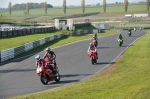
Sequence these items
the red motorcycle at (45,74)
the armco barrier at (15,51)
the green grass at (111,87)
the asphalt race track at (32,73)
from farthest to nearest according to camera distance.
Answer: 1. the armco barrier at (15,51)
2. the red motorcycle at (45,74)
3. the asphalt race track at (32,73)
4. the green grass at (111,87)

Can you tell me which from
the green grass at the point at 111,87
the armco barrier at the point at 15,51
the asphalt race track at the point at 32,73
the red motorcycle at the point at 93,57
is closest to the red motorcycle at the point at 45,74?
the asphalt race track at the point at 32,73

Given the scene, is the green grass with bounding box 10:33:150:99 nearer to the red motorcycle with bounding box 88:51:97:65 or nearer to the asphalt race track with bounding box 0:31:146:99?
the asphalt race track with bounding box 0:31:146:99

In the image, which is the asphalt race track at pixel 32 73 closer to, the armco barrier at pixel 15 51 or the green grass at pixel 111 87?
the armco barrier at pixel 15 51

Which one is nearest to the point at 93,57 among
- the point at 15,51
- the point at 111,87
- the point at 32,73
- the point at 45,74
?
the point at 32,73

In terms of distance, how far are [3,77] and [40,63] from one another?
4009 mm

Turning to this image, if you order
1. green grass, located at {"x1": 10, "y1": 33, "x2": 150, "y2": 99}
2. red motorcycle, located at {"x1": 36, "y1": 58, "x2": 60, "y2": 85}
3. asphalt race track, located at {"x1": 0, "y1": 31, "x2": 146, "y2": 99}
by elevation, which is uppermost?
red motorcycle, located at {"x1": 36, "y1": 58, "x2": 60, "y2": 85}

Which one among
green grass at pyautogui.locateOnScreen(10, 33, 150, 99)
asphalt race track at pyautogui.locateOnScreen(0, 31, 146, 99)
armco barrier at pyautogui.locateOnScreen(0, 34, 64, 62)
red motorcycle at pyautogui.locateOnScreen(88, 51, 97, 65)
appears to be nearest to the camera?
green grass at pyautogui.locateOnScreen(10, 33, 150, 99)

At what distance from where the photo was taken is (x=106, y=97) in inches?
587

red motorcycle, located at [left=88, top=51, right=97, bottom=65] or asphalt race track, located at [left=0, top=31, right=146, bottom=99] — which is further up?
red motorcycle, located at [left=88, top=51, right=97, bottom=65]

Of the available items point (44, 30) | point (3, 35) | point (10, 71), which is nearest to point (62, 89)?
point (10, 71)

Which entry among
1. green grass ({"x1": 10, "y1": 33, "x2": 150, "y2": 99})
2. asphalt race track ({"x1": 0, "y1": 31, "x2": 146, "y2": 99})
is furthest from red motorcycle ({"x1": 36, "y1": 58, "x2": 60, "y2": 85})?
green grass ({"x1": 10, "y1": 33, "x2": 150, "y2": 99})

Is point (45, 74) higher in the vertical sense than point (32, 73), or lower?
higher

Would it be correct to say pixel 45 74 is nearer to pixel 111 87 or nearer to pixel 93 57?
pixel 111 87

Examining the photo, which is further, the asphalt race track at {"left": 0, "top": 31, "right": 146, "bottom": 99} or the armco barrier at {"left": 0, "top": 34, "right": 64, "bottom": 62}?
the armco barrier at {"left": 0, "top": 34, "right": 64, "bottom": 62}
